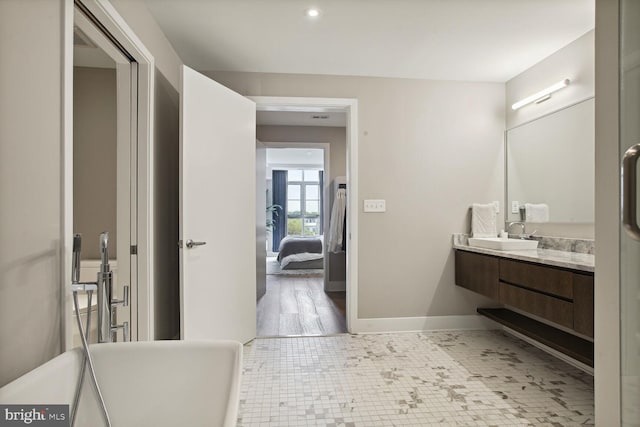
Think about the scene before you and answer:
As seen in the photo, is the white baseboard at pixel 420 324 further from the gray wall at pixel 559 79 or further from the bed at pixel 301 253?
the bed at pixel 301 253

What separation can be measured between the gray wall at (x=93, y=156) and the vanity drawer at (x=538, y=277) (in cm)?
304

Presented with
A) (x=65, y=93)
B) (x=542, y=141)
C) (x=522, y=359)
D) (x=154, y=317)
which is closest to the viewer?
(x=65, y=93)

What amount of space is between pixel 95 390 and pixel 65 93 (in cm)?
101

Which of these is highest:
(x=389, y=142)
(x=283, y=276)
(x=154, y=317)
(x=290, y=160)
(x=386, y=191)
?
(x=290, y=160)

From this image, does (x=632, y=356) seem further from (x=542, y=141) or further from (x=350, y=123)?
(x=350, y=123)

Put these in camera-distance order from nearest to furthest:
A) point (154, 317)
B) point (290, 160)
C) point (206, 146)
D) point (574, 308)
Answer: point (574, 308) → point (154, 317) → point (206, 146) → point (290, 160)

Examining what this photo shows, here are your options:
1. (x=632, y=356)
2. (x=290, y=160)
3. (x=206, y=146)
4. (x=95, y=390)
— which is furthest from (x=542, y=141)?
(x=290, y=160)

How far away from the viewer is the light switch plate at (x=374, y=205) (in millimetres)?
3346

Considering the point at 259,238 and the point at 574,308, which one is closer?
the point at 574,308

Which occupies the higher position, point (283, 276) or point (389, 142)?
point (389, 142)

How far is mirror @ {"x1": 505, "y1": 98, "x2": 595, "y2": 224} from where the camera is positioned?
259 centimetres

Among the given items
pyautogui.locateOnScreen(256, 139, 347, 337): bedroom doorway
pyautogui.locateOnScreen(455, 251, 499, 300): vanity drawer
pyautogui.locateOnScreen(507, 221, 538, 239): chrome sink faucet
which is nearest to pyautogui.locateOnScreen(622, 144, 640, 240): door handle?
pyautogui.locateOnScreen(455, 251, 499, 300): vanity drawer

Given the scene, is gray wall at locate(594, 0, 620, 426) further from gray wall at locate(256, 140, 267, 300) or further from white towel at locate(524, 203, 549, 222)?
gray wall at locate(256, 140, 267, 300)

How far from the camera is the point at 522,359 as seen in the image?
8.99 feet
